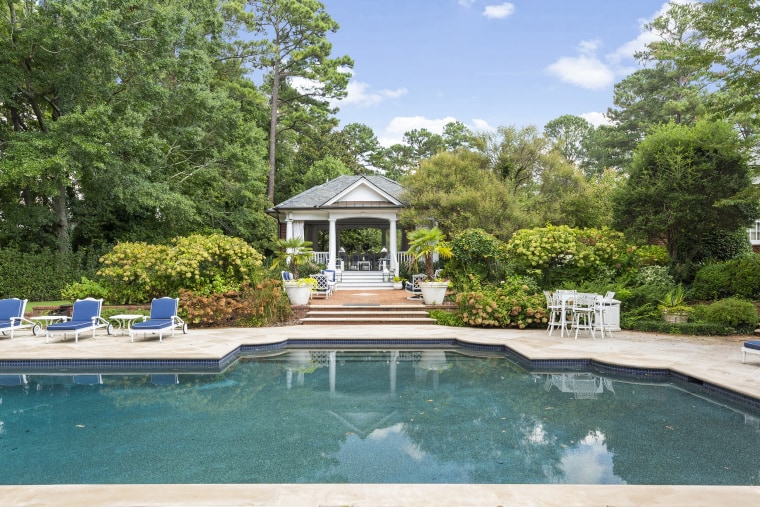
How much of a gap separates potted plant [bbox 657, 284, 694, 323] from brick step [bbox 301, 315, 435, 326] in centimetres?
621

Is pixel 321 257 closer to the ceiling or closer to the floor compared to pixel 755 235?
closer to the floor

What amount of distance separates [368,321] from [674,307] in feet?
27.2

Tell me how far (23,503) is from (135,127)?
15.1 m

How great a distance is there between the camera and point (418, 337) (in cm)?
1089

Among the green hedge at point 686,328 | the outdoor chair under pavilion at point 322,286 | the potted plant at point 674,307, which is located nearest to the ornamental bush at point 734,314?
the green hedge at point 686,328

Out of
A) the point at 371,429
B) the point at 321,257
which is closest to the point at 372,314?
the point at 371,429

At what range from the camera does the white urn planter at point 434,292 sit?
14094 millimetres

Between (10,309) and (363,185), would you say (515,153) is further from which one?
(10,309)

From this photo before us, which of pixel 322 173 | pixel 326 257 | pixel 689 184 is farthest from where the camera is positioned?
pixel 322 173

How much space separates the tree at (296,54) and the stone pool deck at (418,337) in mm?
18363

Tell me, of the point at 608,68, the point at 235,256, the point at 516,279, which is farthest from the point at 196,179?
the point at 608,68

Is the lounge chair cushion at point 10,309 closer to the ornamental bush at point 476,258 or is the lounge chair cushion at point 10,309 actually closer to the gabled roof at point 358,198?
the gabled roof at point 358,198

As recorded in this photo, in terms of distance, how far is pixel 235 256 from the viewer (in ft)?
43.5

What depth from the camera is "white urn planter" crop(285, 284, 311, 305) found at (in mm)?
14258
